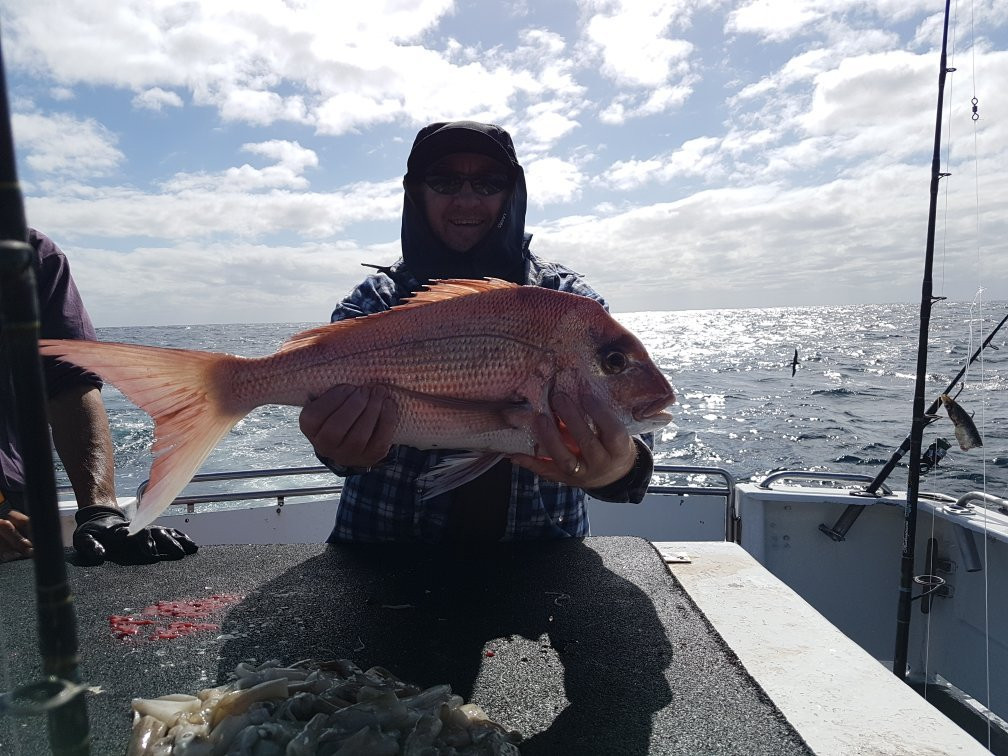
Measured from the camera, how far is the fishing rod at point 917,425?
12.3 ft

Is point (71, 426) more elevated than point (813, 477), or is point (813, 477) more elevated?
point (71, 426)

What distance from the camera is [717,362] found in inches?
1284

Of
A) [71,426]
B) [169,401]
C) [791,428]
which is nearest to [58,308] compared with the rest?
[71,426]

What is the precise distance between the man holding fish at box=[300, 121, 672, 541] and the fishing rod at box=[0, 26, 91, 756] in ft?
3.98

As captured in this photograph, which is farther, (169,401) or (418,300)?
(418,300)

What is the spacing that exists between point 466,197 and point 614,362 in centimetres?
135

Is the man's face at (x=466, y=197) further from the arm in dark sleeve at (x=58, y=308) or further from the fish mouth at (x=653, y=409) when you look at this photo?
the arm in dark sleeve at (x=58, y=308)

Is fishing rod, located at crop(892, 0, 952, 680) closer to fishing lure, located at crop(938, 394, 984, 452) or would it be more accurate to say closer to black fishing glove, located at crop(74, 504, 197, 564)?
fishing lure, located at crop(938, 394, 984, 452)

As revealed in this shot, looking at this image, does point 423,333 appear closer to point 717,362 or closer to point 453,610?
point 453,610

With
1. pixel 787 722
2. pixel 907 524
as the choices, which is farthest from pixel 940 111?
pixel 787 722

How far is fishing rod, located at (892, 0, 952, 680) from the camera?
3734 millimetres

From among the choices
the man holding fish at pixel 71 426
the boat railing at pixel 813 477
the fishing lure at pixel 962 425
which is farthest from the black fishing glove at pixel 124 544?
the fishing lure at pixel 962 425

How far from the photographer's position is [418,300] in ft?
7.30

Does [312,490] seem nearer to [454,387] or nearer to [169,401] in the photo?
[169,401]
